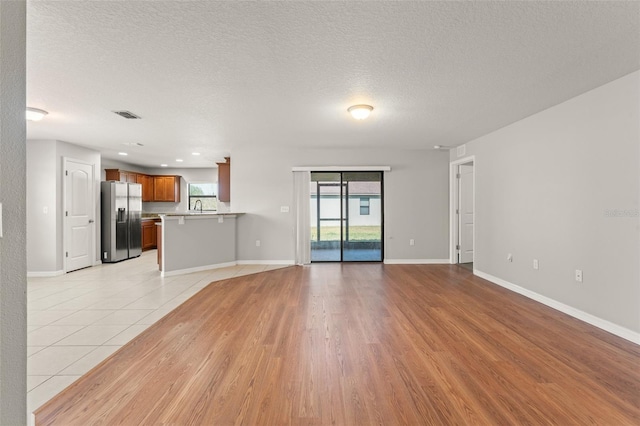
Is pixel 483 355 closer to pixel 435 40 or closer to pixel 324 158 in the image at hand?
pixel 435 40

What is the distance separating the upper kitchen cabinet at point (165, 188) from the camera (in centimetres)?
888

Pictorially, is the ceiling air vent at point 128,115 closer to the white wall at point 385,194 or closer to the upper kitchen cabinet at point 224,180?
the white wall at point 385,194

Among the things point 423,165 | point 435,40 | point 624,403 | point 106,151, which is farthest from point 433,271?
point 106,151

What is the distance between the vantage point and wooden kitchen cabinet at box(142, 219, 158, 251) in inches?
314

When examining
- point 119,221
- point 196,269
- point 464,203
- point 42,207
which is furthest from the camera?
point 119,221

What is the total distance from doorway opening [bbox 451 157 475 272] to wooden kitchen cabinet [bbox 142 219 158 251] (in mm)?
7633

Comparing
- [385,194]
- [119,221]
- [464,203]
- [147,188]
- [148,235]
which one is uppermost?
[147,188]

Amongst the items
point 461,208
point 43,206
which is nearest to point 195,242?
point 43,206

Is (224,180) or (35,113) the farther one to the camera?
(224,180)

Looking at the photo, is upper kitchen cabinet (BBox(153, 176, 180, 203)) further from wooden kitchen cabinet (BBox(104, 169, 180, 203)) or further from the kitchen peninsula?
the kitchen peninsula

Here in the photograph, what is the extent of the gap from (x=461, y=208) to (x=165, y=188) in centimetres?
801

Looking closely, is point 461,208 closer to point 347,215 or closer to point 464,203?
point 464,203

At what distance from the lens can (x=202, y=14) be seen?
190cm

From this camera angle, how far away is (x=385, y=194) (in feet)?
20.7
